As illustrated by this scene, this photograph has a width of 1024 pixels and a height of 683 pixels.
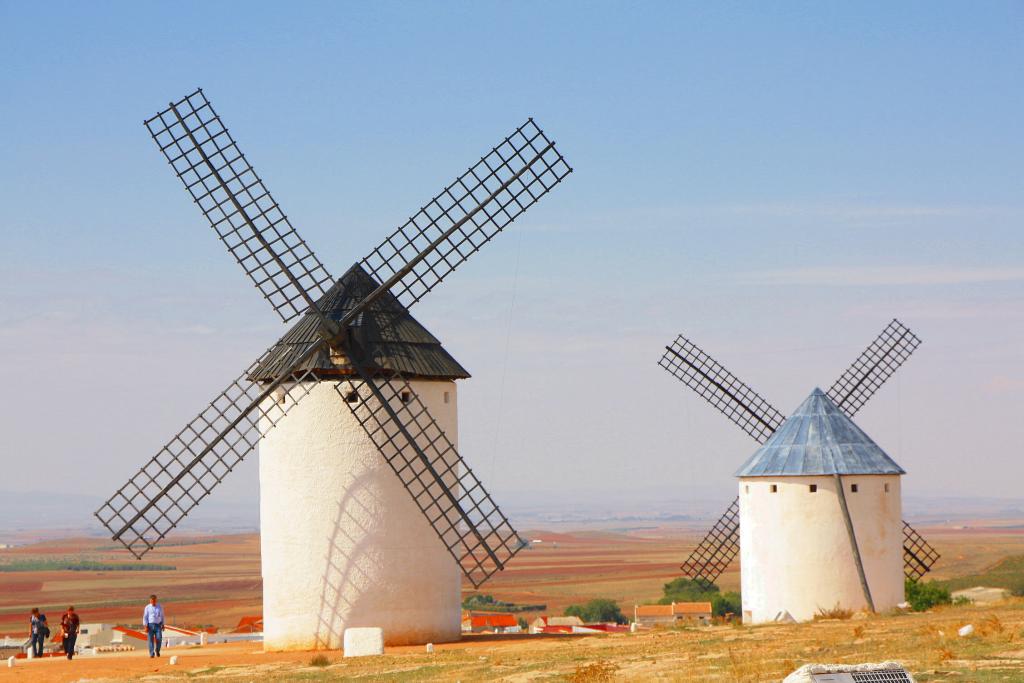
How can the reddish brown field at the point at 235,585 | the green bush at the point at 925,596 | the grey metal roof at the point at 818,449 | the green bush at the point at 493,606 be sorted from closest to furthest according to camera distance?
the grey metal roof at the point at 818,449, the green bush at the point at 925,596, the green bush at the point at 493,606, the reddish brown field at the point at 235,585

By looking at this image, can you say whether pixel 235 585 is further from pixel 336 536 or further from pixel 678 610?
pixel 336 536

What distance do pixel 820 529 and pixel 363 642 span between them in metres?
8.70

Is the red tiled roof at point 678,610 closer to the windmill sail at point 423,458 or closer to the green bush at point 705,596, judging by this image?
the green bush at point 705,596

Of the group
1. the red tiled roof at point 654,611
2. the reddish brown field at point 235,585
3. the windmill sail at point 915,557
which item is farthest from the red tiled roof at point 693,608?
the windmill sail at point 915,557

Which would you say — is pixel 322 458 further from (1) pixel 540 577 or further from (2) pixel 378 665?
(1) pixel 540 577

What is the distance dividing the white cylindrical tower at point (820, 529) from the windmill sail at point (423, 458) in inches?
214

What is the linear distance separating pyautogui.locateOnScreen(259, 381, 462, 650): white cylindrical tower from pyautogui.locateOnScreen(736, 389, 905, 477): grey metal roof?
700cm

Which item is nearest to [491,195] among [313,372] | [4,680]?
[313,372]

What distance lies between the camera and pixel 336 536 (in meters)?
23.7

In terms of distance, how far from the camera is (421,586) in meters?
24.1

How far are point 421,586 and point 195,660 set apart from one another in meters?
3.80

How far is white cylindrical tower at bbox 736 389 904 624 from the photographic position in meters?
26.0

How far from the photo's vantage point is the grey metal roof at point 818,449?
26344 millimetres

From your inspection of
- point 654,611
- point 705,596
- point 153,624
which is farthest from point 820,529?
point 705,596
